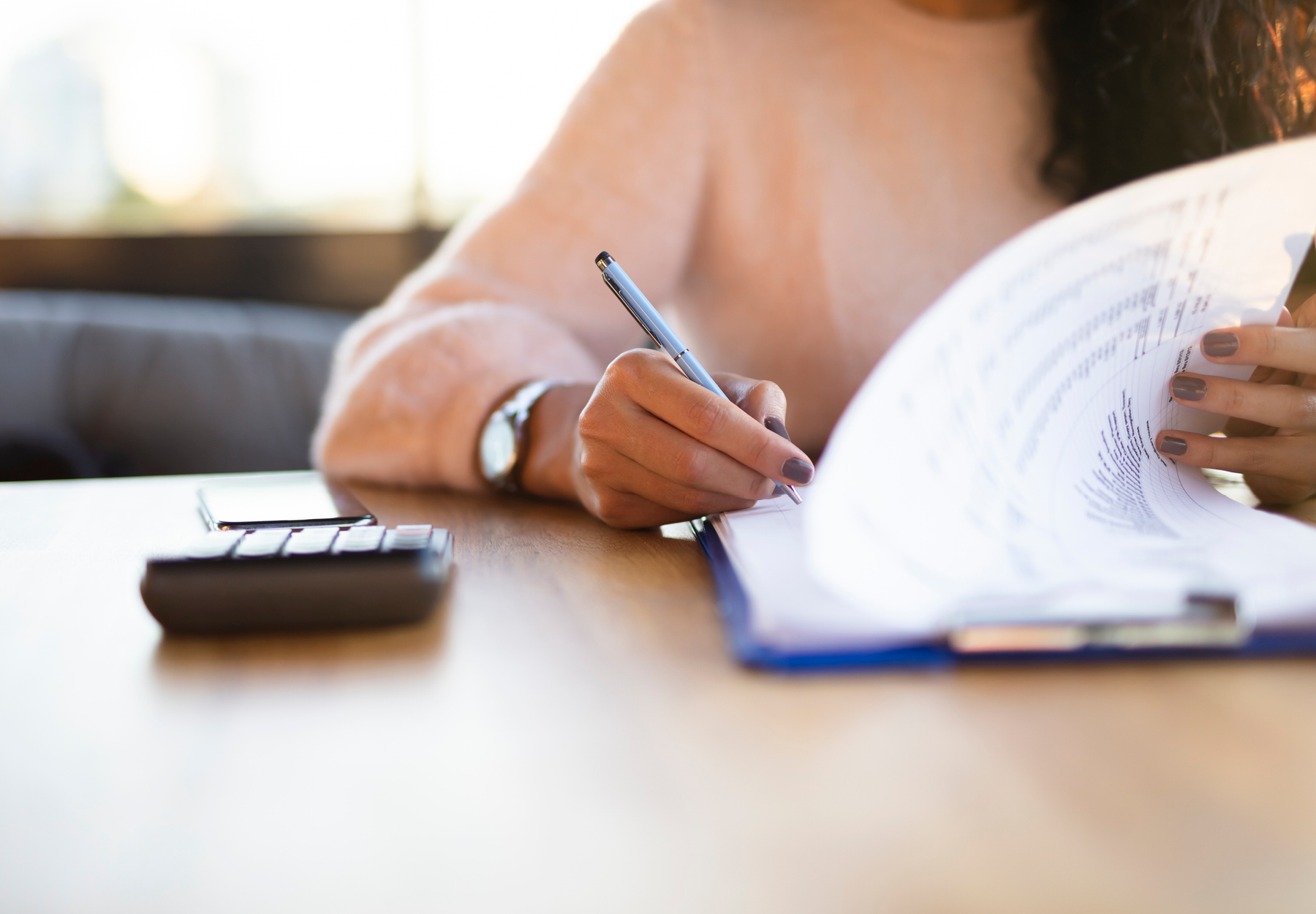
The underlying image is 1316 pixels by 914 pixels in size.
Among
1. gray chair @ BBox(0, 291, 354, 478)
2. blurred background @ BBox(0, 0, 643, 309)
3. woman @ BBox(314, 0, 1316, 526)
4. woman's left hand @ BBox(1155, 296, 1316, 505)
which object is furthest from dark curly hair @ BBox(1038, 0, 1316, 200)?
gray chair @ BBox(0, 291, 354, 478)

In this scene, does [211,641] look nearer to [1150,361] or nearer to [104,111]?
[1150,361]

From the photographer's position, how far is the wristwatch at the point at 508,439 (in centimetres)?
51

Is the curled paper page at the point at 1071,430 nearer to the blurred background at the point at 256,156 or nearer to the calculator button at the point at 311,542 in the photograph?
the calculator button at the point at 311,542

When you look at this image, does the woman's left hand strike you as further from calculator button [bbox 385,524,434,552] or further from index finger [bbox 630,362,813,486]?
calculator button [bbox 385,524,434,552]

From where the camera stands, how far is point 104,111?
144 cm

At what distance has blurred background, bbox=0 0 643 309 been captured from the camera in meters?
1.42

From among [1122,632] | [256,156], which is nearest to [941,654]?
[1122,632]

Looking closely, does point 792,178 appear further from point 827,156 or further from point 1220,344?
point 1220,344

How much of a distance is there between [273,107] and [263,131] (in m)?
0.05

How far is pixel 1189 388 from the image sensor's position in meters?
0.39

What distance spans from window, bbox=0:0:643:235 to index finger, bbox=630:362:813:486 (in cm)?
126

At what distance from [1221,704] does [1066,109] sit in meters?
0.71

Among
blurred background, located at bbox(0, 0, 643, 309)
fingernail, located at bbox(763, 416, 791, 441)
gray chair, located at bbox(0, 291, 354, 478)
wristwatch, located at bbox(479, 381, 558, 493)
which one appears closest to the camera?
fingernail, located at bbox(763, 416, 791, 441)

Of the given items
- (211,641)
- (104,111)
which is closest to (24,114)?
(104,111)
